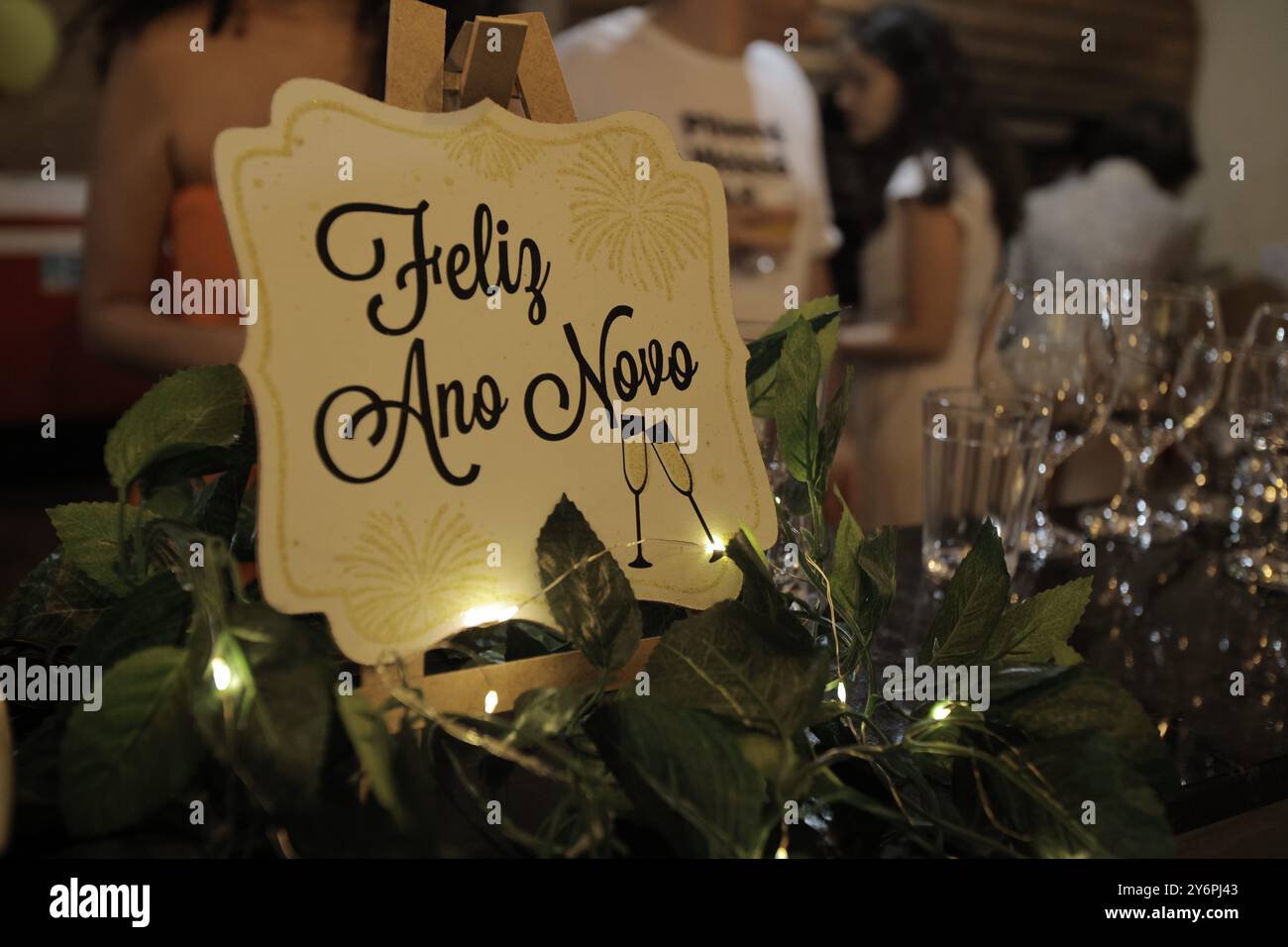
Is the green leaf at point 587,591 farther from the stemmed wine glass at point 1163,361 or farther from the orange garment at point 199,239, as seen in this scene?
the orange garment at point 199,239

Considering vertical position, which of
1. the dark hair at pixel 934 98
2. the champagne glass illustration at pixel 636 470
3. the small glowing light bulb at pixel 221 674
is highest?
the dark hair at pixel 934 98

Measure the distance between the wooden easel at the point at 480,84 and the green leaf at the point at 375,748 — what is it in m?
0.10

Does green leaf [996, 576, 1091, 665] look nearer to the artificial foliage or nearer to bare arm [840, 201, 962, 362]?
the artificial foliage

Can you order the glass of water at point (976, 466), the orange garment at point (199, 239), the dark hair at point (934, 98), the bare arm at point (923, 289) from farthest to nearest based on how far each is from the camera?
the dark hair at point (934, 98), the bare arm at point (923, 289), the orange garment at point (199, 239), the glass of water at point (976, 466)

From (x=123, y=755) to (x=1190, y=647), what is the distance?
0.70 meters

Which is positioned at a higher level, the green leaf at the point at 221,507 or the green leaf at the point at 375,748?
the green leaf at the point at 221,507

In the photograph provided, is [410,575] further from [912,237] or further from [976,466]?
[912,237]

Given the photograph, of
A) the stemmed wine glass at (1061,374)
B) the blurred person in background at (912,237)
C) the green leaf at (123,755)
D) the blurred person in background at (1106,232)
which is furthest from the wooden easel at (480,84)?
the blurred person in background at (1106,232)

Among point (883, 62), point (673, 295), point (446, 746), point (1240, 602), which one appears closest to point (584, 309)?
point (673, 295)

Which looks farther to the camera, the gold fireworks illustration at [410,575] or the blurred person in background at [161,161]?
the blurred person in background at [161,161]

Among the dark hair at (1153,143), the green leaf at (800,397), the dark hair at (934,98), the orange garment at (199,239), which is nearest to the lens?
the green leaf at (800,397)

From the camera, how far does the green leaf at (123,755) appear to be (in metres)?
0.41

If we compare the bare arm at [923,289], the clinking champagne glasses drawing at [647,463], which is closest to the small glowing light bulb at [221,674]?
the clinking champagne glasses drawing at [647,463]
